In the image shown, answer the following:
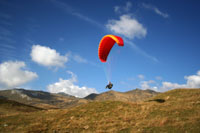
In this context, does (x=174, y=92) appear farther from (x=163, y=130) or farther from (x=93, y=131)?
(x=93, y=131)

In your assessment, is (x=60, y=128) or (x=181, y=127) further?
(x=60, y=128)

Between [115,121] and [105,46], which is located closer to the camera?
[115,121]

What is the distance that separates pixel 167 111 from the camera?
74.7ft

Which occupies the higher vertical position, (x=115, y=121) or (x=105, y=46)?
(x=105, y=46)

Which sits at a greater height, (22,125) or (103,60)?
(103,60)

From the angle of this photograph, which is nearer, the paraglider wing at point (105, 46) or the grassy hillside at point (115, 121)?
the grassy hillside at point (115, 121)

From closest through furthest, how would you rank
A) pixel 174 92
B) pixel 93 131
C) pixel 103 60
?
pixel 93 131 → pixel 103 60 → pixel 174 92

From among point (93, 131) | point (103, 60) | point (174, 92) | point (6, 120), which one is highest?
point (103, 60)

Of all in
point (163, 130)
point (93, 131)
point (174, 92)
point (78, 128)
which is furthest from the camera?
point (174, 92)

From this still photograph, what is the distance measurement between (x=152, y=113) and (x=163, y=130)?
6.81 metres

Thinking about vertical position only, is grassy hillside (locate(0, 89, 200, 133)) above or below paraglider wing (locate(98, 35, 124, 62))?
below

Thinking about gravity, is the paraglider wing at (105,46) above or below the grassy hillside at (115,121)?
above

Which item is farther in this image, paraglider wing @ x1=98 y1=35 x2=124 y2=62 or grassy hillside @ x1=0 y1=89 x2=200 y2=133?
paraglider wing @ x1=98 y1=35 x2=124 y2=62

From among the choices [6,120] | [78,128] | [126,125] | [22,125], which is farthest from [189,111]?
[6,120]
